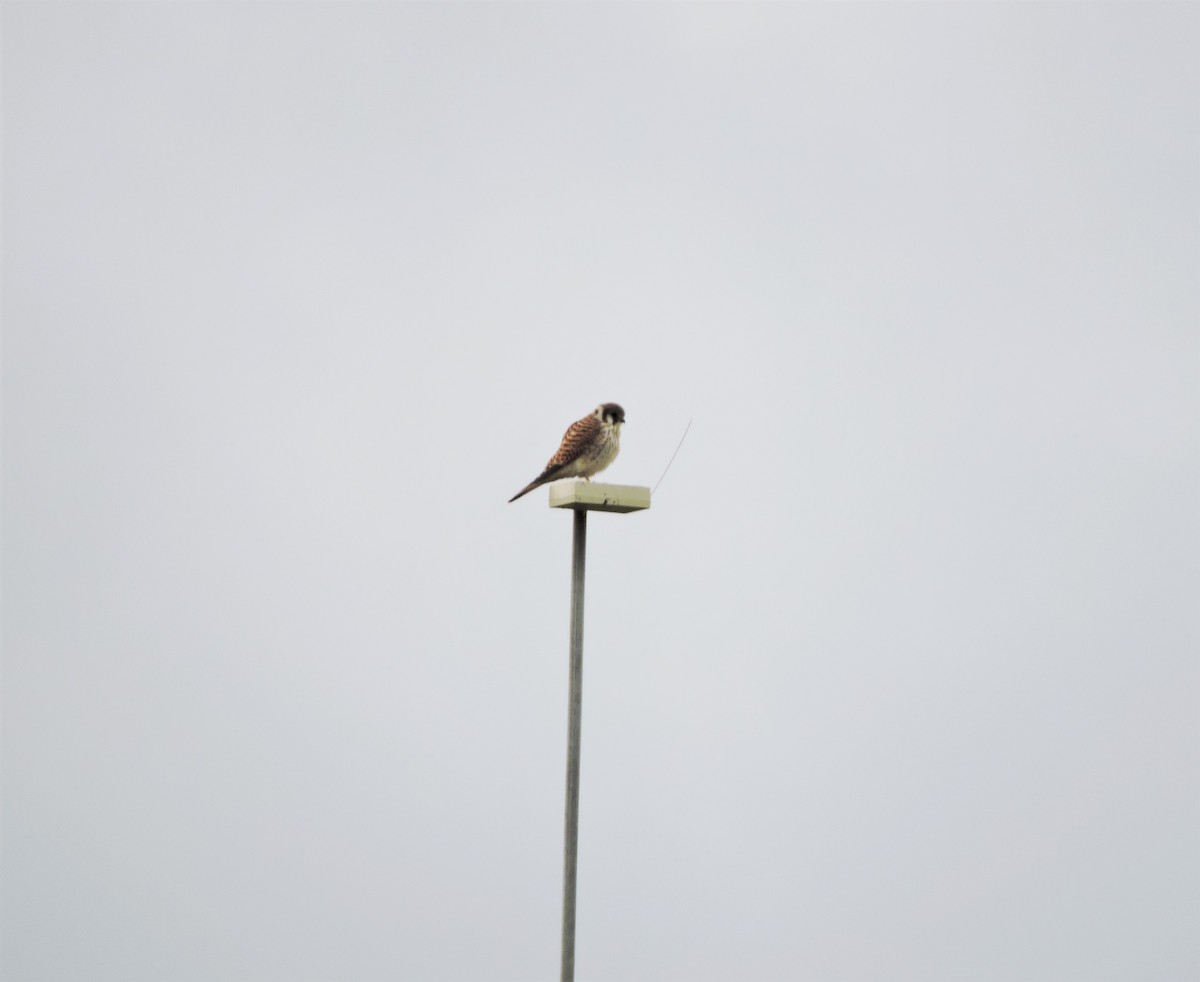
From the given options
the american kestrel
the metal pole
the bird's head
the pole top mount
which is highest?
the bird's head

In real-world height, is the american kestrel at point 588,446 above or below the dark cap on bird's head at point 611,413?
below

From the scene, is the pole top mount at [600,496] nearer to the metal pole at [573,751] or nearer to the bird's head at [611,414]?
the metal pole at [573,751]

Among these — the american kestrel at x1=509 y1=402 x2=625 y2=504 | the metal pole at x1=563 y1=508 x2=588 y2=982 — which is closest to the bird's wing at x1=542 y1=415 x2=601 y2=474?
the american kestrel at x1=509 y1=402 x2=625 y2=504

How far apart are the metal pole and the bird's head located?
→ 310 millimetres

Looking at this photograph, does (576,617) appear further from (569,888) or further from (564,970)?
(564,970)

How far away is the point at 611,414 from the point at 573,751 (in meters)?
1.11

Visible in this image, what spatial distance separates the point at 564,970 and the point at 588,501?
1.50 metres

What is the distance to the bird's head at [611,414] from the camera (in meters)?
3.15

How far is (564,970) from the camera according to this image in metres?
3.04

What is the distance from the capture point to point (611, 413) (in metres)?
3.16

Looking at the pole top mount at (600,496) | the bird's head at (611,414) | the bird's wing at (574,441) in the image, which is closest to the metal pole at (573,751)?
the pole top mount at (600,496)

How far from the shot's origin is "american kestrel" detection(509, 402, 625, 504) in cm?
311

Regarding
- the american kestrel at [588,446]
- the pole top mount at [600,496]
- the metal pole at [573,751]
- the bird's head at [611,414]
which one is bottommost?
the metal pole at [573,751]

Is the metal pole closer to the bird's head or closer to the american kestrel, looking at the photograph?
the american kestrel
